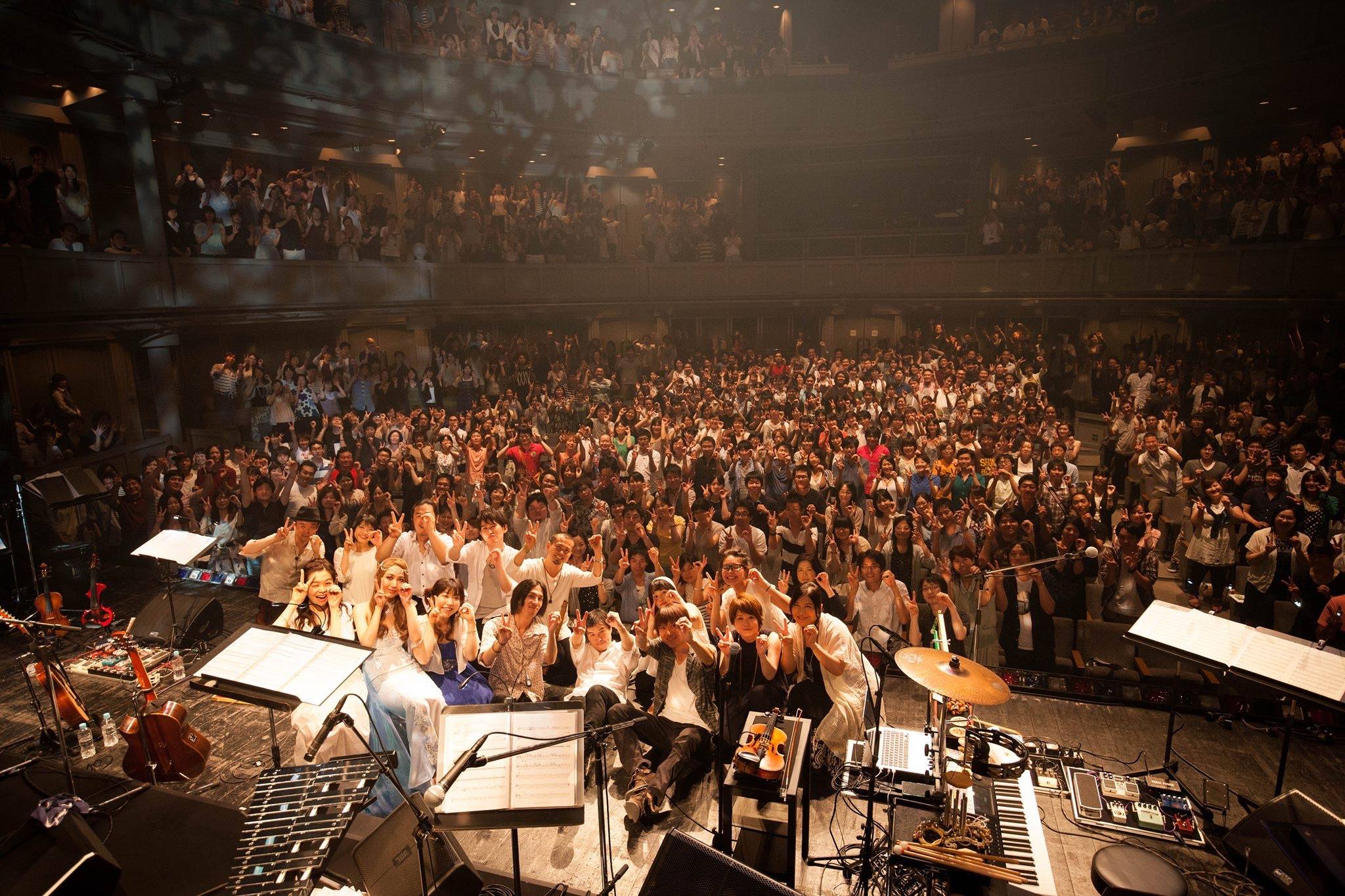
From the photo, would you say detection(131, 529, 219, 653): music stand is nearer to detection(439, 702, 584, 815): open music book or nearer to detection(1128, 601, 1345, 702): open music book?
detection(439, 702, 584, 815): open music book

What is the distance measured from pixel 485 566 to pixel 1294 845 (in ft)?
18.0

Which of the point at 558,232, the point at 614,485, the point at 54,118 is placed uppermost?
the point at 54,118

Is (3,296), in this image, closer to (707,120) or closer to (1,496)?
(1,496)

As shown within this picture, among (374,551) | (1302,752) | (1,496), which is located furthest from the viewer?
(1,496)

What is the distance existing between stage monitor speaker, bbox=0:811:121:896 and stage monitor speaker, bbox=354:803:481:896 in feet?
3.37

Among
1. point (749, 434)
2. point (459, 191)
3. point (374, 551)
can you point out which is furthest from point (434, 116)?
point (374, 551)

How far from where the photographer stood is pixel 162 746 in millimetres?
5043

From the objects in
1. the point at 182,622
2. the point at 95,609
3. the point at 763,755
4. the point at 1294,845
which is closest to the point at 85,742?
the point at 182,622

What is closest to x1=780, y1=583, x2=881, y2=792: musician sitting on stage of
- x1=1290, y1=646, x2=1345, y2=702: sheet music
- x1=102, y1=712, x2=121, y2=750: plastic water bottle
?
x1=1290, y1=646, x2=1345, y2=702: sheet music

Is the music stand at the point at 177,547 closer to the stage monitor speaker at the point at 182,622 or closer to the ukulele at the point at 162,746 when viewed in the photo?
the stage monitor speaker at the point at 182,622

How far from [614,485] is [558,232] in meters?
10.8

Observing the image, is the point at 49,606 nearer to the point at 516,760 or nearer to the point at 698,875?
the point at 516,760

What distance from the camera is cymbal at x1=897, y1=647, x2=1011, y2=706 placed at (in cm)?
397

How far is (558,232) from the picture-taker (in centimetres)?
1786
